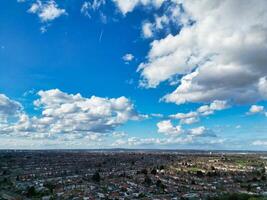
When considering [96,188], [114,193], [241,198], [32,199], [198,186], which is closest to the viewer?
[241,198]

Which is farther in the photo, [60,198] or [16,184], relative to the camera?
[16,184]

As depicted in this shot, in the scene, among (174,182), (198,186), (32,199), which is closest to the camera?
(32,199)

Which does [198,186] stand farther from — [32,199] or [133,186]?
[32,199]

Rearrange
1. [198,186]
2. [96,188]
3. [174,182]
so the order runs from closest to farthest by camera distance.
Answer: [96,188]
[198,186]
[174,182]

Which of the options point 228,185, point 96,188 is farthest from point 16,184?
point 228,185

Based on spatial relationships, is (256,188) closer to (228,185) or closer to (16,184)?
(228,185)

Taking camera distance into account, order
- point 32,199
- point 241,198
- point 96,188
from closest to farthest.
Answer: point 241,198 < point 32,199 < point 96,188

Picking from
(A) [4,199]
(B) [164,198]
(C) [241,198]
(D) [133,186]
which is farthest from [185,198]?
(A) [4,199]
